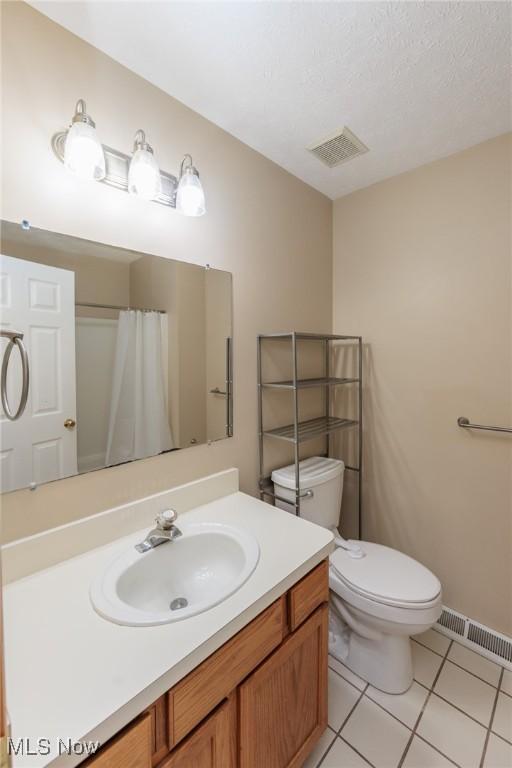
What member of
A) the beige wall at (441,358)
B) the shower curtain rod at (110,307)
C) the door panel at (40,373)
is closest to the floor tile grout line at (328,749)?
the beige wall at (441,358)

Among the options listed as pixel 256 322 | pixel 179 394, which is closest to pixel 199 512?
pixel 179 394

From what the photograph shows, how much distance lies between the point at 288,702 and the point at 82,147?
1669mm

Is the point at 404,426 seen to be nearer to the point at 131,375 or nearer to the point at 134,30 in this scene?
the point at 131,375

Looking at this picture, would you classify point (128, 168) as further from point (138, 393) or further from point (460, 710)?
point (460, 710)

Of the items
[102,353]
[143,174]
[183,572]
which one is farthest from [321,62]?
[183,572]

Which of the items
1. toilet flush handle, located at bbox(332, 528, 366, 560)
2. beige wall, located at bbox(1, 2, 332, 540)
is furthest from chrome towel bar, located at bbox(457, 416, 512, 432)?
beige wall, located at bbox(1, 2, 332, 540)

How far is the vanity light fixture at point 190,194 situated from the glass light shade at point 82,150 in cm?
29

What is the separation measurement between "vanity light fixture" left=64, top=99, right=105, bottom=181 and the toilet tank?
1.36 meters

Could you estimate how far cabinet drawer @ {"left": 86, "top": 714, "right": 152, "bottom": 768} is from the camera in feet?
1.86

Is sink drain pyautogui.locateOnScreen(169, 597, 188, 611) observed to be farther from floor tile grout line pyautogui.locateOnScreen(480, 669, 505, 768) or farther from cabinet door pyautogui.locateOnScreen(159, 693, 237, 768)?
floor tile grout line pyautogui.locateOnScreen(480, 669, 505, 768)

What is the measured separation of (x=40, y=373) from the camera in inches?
37.7

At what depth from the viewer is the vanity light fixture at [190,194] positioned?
46.8 inches

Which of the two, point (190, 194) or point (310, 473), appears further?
point (310, 473)

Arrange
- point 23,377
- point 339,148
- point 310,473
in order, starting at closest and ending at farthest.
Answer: point 23,377
point 339,148
point 310,473
